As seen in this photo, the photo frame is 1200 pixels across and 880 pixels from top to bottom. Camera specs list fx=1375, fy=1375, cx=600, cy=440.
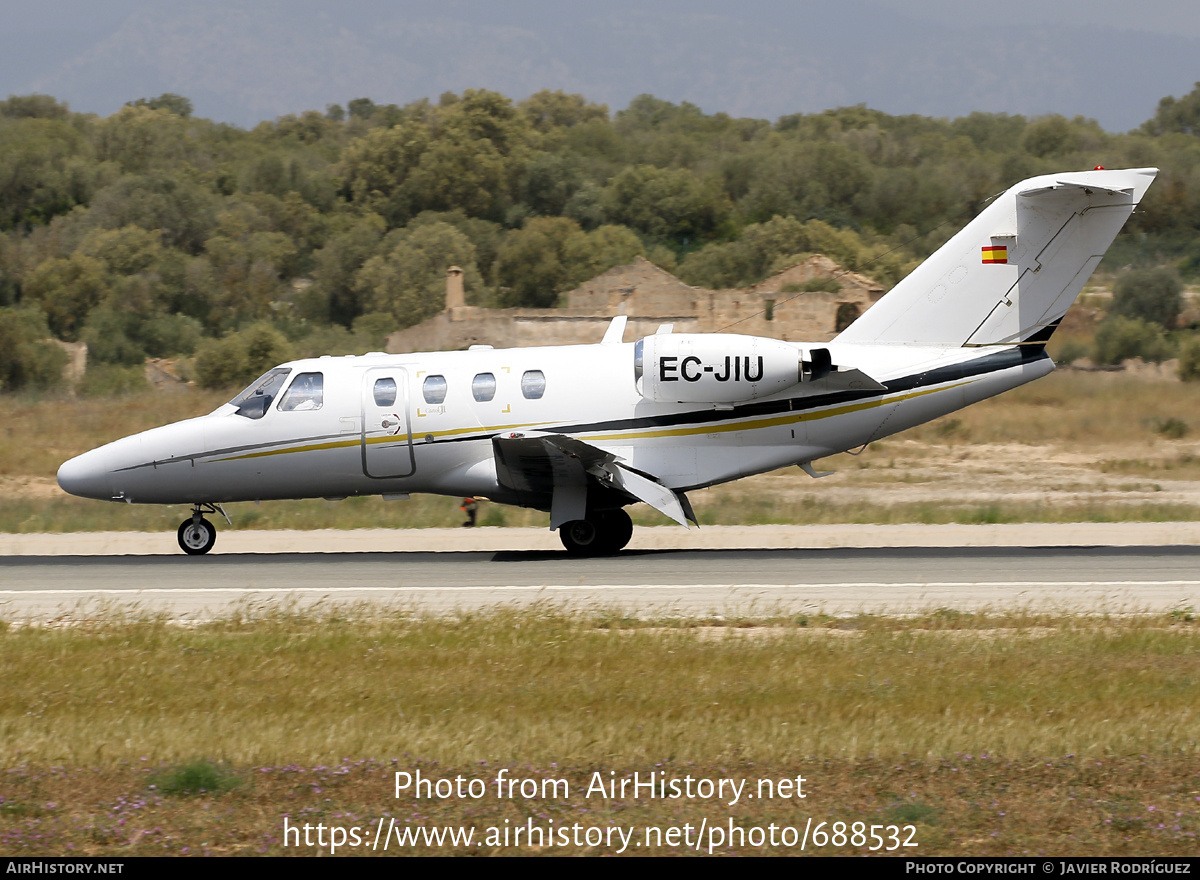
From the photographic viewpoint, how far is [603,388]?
19.1m

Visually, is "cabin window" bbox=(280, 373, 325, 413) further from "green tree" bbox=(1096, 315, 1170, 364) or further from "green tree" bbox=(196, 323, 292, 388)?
"green tree" bbox=(1096, 315, 1170, 364)

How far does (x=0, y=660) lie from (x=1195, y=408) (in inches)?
1298

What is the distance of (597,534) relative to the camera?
19578 mm

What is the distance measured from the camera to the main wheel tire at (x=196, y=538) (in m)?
20.6

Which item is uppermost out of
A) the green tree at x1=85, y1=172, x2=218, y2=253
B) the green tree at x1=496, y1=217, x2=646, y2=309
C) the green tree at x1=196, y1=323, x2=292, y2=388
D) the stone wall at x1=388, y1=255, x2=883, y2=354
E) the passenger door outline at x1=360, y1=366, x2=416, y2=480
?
the green tree at x1=85, y1=172, x2=218, y2=253

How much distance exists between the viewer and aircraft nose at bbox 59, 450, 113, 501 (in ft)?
65.7

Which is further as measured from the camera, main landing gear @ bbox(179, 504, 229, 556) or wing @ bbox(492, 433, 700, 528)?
main landing gear @ bbox(179, 504, 229, 556)

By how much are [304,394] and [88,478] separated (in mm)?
3436

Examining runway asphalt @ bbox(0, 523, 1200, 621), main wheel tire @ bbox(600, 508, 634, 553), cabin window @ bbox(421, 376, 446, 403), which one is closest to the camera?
runway asphalt @ bbox(0, 523, 1200, 621)

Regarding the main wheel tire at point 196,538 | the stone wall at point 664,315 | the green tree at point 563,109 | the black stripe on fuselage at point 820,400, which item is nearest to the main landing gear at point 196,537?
the main wheel tire at point 196,538

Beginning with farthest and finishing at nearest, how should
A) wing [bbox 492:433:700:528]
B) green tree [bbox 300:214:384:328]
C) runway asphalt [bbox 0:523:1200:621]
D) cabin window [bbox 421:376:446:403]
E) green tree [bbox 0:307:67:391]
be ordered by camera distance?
green tree [bbox 300:214:384:328] < green tree [bbox 0:307:67:391] < cabin window [bbox 421:376:446:403] < wing [bbox 492:433:700:528] < runway asphalt [bbox 0:523:1200:621]

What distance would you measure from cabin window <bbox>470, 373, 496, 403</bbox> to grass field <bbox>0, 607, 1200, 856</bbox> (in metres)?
6.00

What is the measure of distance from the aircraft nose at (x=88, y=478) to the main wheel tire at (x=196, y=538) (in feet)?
4.00

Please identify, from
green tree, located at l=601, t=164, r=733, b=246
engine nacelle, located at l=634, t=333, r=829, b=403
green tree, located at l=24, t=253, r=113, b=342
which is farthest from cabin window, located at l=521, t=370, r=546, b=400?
green tree, located at l=601, t=164, r=733, b=246
